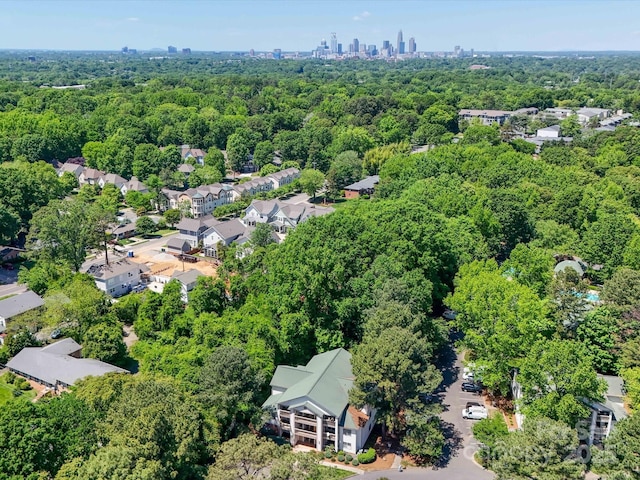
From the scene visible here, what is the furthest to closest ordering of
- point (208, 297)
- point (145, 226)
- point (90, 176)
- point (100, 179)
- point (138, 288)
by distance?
point (90, 176) < point (100, 179) < point (145, 226) < point (138, 288) < point (208, 297)

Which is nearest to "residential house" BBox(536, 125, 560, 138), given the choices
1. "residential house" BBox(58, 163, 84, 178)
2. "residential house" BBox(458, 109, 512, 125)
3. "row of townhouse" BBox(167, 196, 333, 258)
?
"residential house" BBox(458, 109, 512, 125)

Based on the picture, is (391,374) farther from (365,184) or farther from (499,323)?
(365,184)

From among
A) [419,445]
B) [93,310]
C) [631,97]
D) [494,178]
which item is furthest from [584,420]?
[631,97]

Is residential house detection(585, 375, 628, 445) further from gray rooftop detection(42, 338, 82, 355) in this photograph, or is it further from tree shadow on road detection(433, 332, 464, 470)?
gray rooftop detection(42, 338, 82, 355)

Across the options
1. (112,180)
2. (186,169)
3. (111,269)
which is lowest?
(111,269)

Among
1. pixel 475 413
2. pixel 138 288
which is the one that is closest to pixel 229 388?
pixel 475 413

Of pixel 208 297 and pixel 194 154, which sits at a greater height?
pixel 194 154

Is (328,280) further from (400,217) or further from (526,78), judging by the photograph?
(526,78)

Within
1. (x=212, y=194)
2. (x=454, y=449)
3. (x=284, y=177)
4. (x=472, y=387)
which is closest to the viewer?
(x=454, y=449)
